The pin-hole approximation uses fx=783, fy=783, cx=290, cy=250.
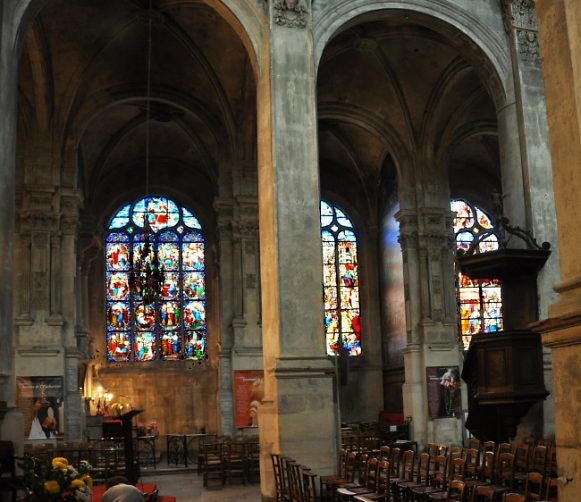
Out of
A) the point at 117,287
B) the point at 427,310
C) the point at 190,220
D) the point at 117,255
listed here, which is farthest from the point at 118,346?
the point at 427,310

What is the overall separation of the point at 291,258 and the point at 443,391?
364 inches

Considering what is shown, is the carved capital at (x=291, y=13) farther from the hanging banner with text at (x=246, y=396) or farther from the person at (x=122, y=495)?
the person at (x=122, y=495)

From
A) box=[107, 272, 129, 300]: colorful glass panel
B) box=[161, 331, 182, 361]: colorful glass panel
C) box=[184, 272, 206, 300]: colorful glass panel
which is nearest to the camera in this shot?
box=[161, 331, 182, 361]: colorful glass panel

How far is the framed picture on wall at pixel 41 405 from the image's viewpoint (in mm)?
17797

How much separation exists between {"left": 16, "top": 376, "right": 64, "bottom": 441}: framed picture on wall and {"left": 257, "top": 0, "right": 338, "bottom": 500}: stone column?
6795 millimetres

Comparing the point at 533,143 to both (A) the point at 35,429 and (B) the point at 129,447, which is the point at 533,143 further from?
(A) the point at 35,429

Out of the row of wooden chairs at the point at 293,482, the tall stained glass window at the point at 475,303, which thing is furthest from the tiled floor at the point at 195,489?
the tall stained glass window at the point at 475,303

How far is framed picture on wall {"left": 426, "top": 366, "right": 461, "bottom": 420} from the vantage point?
20625mm

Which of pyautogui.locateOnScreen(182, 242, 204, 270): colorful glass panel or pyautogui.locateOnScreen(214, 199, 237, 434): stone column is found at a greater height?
pyautogui.locateOnScreen(182, 242, 204, 270): colorful glass panel

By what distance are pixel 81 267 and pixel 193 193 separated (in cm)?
520

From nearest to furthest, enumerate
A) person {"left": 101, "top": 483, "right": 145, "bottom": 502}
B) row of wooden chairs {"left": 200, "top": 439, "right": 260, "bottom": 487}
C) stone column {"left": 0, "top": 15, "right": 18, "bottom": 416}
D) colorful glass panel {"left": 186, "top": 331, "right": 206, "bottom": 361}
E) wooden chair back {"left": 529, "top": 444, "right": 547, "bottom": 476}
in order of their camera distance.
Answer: person {"left": 101, "top": 483, "right": 145, "bottom": 502} < wooden chair back {"left": 529, "top": 444, "right": 547, "bottom": 476} < stone column {"left": 0, "top": 15, "right": 18, "bottom": 416} < row of wooden chairs {"left": 200, "top": 439, "right": 260, "bottom": 487} < colorful glass panel {"left": 186, "top": 331, "right": 206, "bottom": 361}

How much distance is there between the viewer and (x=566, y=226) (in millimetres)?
4582

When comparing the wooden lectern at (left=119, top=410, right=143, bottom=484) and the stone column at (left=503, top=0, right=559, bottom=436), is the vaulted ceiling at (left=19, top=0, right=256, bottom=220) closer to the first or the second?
the stone column at (left=503, top=0, right=559, bottom=436)

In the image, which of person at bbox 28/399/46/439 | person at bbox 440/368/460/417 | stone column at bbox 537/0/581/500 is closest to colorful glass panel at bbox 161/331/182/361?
person at bbox 28/399/46/439
